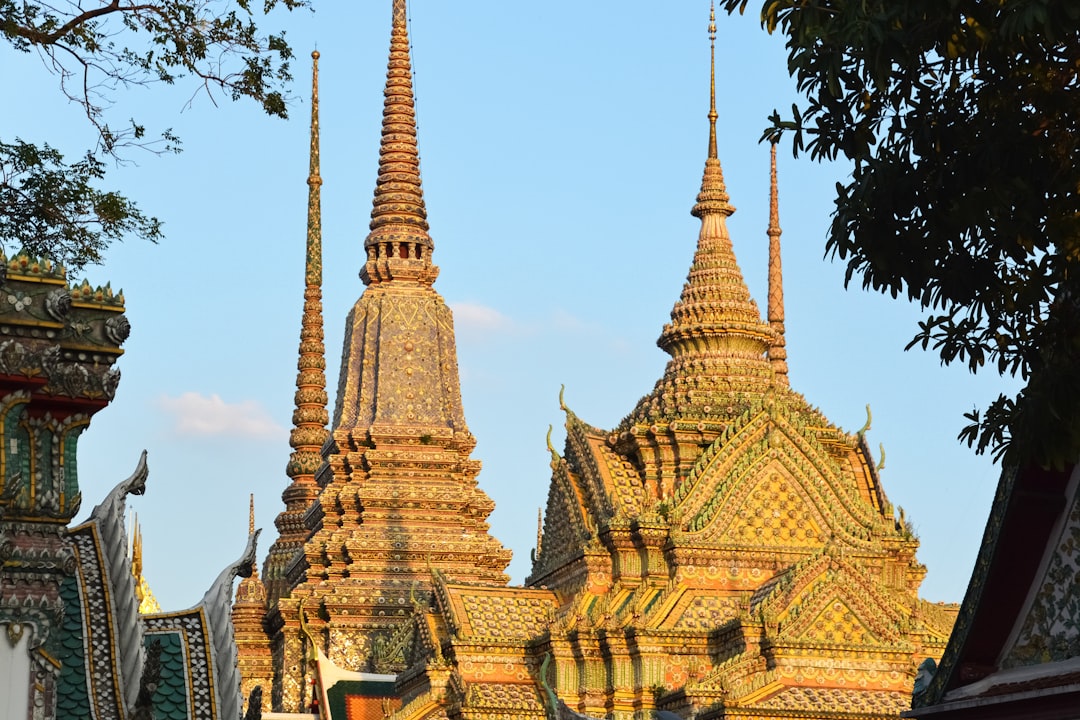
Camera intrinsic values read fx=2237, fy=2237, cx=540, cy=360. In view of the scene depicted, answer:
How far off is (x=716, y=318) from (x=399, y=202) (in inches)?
589

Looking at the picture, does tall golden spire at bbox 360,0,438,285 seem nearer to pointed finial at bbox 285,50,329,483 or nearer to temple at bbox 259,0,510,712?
temple at bbox 259,0,510,712

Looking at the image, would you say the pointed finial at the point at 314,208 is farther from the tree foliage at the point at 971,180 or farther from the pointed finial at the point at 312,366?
the tree foliage at the point at 971,180

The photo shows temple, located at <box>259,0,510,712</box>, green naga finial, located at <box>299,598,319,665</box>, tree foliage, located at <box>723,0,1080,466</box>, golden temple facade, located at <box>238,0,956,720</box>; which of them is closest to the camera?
tree foliage, located at <box>723,0,1080,466</box>

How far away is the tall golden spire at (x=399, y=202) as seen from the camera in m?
51.8

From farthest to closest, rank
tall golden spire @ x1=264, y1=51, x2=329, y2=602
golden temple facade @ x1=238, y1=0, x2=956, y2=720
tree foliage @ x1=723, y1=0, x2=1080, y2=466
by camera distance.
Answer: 1. tall golden spire @ x1=264, y1=51, x2=329, y2=602
2. golden temple facade @ x1=238, y1=0, x2=956, y2=720
3. tree foliage @ x1=723, y1=0, x2=1080, y2=466

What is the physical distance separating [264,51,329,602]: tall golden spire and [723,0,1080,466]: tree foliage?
4477 cm

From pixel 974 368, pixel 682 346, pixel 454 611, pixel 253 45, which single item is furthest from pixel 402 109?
pixel 974 368

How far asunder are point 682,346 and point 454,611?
690 centimetres

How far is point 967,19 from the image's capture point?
1127 centimetres

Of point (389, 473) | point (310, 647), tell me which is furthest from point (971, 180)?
point (389, 473)

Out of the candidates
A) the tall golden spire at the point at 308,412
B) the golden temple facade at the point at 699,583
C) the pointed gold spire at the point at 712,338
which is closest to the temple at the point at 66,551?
the golden temple facade at the point at 699,583

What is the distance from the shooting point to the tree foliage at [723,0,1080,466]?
10.9m

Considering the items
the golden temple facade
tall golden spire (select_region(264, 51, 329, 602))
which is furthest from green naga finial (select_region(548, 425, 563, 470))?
tall golden spire (select_region(264, 51, 329, 602))

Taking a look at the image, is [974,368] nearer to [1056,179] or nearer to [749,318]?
[1056,179]
